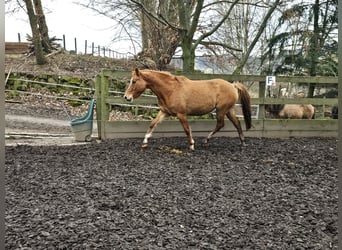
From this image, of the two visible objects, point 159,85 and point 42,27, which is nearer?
point 159,85

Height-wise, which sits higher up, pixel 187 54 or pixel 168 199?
pixel 187 54

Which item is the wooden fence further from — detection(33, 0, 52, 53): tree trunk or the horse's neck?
detection(33, 0, 52, 53): tree trunk

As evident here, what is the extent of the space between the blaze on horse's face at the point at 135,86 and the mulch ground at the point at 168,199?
70 centimetres

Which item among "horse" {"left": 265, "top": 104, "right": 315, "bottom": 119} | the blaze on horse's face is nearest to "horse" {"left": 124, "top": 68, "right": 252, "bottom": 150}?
the blaze on horse's face

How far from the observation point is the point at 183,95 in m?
4.81

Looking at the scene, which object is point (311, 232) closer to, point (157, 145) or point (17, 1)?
point (157, 145)

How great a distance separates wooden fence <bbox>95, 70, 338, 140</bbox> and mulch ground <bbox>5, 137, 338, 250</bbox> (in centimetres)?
75

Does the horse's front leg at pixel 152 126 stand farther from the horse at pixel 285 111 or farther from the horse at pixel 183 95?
the horse at pixel 285 111

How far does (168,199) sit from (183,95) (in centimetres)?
240

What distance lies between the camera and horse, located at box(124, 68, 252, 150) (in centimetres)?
472

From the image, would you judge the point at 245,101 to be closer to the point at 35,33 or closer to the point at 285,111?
the point at 285,111

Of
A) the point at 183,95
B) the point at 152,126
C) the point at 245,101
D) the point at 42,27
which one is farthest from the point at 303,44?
the point at 42,27

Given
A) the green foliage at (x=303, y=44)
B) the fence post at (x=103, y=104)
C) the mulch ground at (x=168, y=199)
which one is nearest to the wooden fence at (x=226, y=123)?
the fence post at (x=103, y=104)

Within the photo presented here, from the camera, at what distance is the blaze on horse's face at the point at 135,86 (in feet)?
15.3
